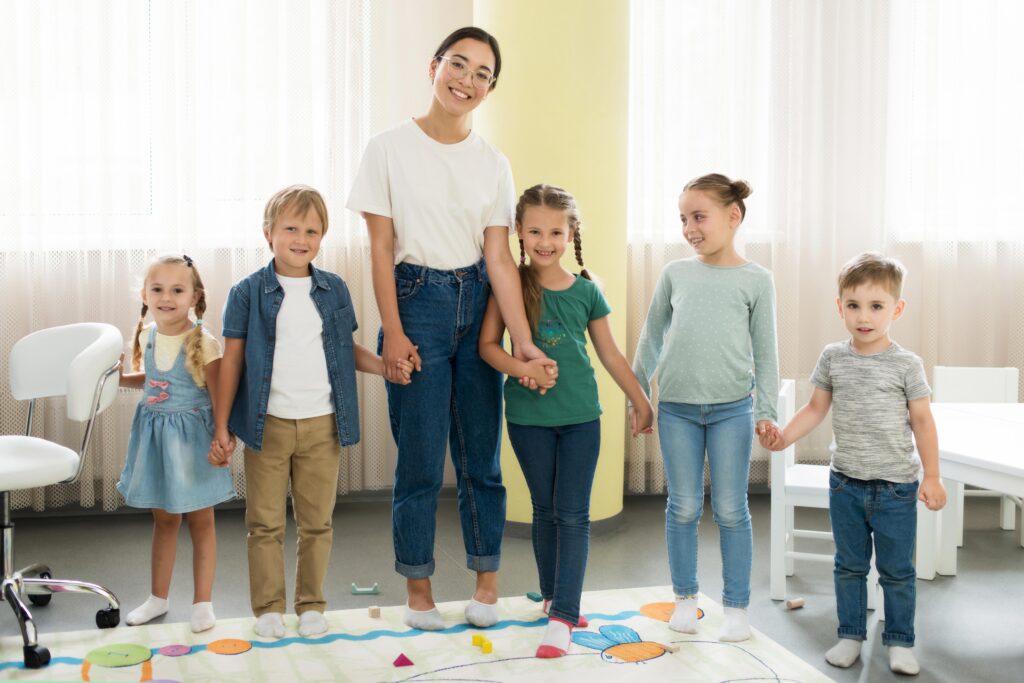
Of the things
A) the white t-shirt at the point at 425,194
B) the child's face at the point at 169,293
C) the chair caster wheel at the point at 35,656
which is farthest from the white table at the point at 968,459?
the chair caster wheel at the point at 35,656

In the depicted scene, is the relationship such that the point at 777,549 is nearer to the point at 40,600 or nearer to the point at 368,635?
the point at 368,635

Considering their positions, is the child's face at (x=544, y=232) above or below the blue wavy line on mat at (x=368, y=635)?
above

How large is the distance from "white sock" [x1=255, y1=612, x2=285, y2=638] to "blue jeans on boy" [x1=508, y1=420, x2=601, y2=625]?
2.31 feet

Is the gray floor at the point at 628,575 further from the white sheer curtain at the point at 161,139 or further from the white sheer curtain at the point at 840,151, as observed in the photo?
the white sheer curtain at the point at 840,151

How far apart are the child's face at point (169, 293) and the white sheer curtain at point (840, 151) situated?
1.96 metres

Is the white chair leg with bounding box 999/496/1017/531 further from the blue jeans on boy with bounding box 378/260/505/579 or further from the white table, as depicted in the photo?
the blue jeans on boy with bounding box 378/260/505/579

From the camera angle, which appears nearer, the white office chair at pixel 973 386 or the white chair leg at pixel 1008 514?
the white office chair at pixel 973 386

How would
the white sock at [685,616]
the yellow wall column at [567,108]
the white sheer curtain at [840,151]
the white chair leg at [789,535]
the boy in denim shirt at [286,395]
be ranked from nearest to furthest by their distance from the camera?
1. the boy in denim shirt at [286,395]
2. the white sock at [685,616]
3. the white chair leg at [789,535]
4. the yellow wall column at [567,108]
5. the white sheer curtain at [840,151]

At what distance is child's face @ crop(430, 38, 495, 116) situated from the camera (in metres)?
2.53

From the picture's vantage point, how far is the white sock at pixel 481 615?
8.89ft

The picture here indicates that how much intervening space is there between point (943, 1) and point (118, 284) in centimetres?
346

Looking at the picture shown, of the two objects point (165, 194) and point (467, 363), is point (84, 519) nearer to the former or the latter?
point (165, 194)

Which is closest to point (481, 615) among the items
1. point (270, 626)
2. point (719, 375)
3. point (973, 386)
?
point (270, 626)

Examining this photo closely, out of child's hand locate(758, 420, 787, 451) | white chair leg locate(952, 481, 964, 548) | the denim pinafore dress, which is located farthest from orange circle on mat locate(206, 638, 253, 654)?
white chair leg locate(952, 481, 964, 548)
